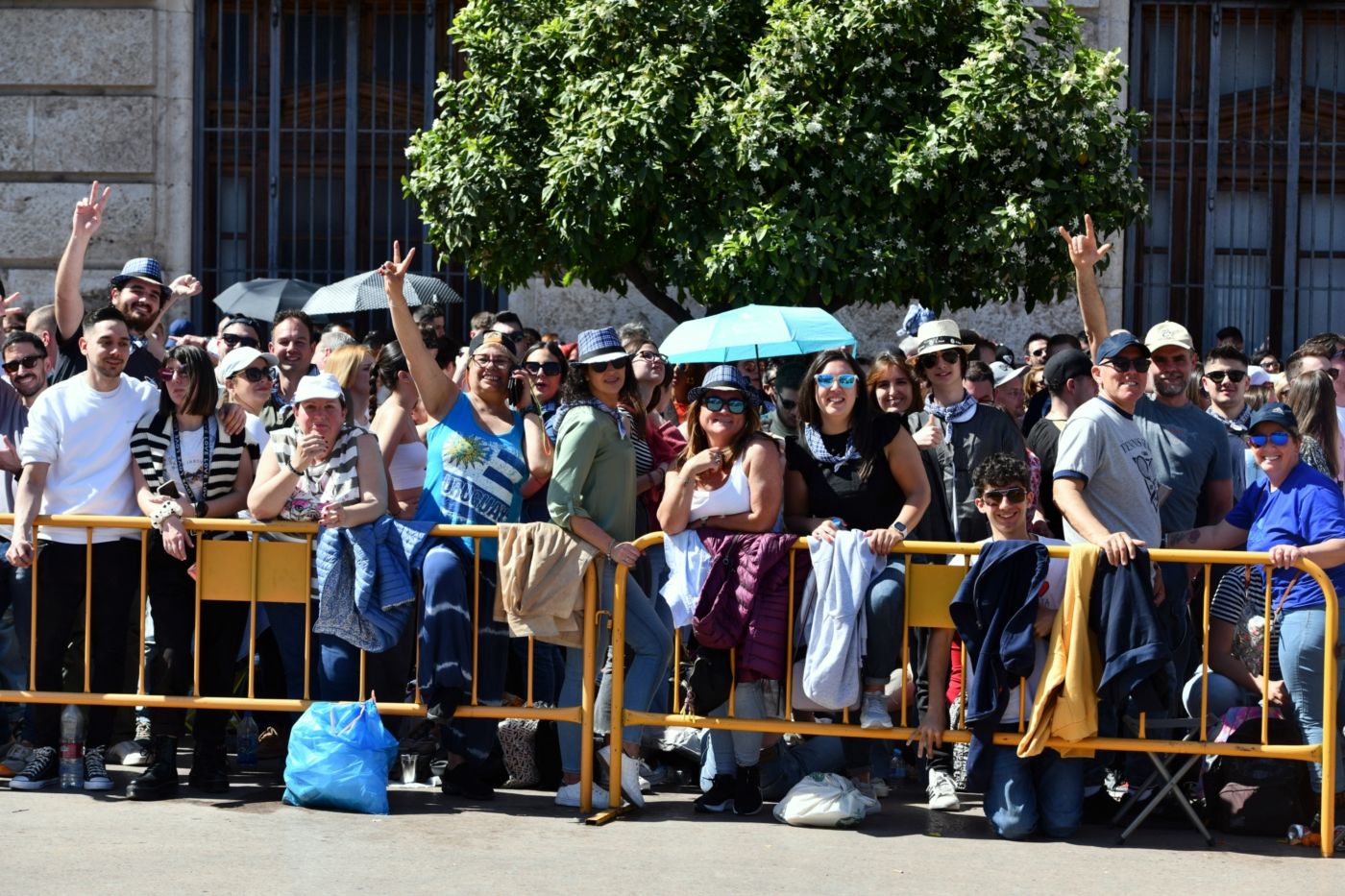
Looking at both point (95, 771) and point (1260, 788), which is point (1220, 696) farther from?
point (95, 771)

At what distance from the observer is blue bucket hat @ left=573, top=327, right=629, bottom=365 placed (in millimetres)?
7840

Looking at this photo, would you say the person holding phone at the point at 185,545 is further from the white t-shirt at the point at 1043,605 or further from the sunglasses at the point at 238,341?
the white t-shirt at the point at 1043,605

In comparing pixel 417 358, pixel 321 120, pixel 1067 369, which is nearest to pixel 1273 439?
pixel 1067 369

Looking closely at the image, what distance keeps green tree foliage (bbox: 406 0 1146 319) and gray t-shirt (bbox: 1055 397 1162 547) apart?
366 cm

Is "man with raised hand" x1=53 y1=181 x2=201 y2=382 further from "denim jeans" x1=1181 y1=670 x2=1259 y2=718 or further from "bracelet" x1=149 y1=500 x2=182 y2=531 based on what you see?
"denim jeans" x1=1181 y1=670 x2=1259 y2=718

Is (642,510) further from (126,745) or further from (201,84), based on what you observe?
(201,84)

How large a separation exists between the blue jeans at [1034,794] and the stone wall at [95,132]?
1002cm

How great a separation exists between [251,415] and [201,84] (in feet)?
25.1

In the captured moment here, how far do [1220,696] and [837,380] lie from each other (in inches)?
80.6

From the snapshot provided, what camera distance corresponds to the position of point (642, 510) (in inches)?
346

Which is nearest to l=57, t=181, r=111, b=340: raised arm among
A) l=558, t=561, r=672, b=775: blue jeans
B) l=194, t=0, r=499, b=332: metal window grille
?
l=558, t=561, r=672, b=775: blue jeans

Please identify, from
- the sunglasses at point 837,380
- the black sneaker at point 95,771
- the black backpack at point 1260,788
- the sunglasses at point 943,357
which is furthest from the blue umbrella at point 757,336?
the black sneaker at point 95,771

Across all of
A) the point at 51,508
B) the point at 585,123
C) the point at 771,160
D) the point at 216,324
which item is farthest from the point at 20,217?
the point at 51,508

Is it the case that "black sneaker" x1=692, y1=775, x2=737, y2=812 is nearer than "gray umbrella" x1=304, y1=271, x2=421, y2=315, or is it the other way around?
"black sneaker" x1=692, y1=775, x2=737, y2=812
